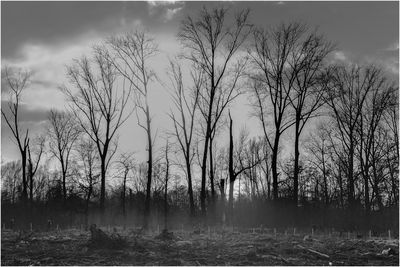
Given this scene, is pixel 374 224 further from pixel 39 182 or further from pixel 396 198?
pixel 39 182

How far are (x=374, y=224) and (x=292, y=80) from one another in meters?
12.1

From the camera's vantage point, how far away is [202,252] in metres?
15.2

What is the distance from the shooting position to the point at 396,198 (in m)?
44.0

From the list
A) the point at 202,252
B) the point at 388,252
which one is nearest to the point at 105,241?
the point at 202,252

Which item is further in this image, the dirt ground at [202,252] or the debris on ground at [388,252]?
the debris on ground at [388,252]

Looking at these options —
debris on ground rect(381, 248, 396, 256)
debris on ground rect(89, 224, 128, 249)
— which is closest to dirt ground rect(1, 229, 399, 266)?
debris on ground rect(381, 248, 396, 256)

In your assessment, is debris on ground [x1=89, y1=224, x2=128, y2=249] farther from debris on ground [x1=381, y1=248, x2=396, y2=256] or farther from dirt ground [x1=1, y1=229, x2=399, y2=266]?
debris on ground [x1=381, y1=248, x2=396, y2=256]

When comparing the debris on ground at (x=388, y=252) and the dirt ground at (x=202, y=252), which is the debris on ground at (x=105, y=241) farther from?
the debris on ground at (x=388, y=252)

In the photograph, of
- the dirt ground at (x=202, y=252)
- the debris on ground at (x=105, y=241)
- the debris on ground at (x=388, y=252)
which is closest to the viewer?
the dirt ground at (x=202, y=252)

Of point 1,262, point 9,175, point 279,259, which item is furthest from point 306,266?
point 9,175

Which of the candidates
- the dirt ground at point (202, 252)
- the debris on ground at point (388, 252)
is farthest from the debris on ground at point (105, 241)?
the debris on ground at point (388, 252)

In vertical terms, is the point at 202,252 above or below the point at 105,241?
below

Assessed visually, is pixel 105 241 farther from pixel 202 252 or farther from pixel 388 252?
pixel 388 252

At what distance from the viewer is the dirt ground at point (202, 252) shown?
45.8ft
